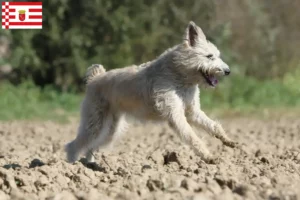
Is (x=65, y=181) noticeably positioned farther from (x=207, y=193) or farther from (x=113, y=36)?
(x=113, y=36)

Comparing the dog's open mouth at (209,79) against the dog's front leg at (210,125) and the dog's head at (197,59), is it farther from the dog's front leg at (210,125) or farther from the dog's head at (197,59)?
the dog's front leg at (210,125)

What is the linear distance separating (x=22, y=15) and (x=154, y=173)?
51.8 ft

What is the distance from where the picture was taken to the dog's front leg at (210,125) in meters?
8.75

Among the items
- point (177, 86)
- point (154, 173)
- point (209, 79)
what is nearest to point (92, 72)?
point (177, 86)

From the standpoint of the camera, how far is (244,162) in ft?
27.9

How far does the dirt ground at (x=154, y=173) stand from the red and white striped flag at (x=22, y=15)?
27.6 ft

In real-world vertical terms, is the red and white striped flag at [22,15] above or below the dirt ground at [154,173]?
above

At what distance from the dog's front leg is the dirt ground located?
227 mm

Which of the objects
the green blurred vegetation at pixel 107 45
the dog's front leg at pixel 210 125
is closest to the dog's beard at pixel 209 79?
the dog's front leg at pixel 210 125

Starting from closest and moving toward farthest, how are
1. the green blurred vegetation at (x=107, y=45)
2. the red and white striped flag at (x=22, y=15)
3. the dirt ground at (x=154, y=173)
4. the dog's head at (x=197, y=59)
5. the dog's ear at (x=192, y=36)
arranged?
1. the dirt ground at (x=154, y=173)
2. the dog's head at (x=197, y=59)
3. the dog's ear at (x=192, y=36)
4. the red and white striped flag at (x=22, y=15)
5. the green blurred vegetation at (x=107, y=45)

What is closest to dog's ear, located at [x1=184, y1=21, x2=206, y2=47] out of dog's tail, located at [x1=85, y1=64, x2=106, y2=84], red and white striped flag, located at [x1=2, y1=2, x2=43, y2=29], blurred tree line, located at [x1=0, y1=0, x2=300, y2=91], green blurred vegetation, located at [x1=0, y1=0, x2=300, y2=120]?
dog's tail, located at [x1=85, y1=64, x2=106, y2=84]

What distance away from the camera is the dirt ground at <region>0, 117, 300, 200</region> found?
5973 mm

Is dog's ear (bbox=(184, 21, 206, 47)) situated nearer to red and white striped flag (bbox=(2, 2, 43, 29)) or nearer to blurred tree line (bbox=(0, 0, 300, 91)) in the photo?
red and white striped flag (bbox=(2, 2, 43, 29))

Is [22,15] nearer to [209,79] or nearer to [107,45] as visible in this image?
[107,45]
